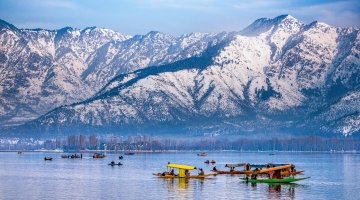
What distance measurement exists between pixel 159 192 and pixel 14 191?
3195 centimetres

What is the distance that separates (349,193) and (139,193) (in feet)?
157

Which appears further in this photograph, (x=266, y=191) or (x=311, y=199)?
(x=266, y=191)

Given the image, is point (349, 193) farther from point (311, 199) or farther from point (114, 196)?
point (114, 196)

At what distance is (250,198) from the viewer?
180 m

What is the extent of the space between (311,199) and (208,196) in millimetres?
21253

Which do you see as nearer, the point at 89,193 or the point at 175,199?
the point at 175,199

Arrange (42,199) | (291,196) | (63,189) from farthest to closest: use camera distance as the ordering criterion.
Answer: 1. (63,189)
2. (291,196)
3. (42,199)

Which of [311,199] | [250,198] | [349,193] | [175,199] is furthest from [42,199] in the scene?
[349,193]

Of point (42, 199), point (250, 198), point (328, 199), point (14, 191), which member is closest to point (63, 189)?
point (14, 191)

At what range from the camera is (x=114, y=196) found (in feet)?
598

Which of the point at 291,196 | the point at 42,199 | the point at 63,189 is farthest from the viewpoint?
the point at 63,189

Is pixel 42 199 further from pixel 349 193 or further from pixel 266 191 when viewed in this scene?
pixel 349 193

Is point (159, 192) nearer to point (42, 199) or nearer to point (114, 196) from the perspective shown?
point (114, 196)

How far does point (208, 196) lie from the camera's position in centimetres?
18350
